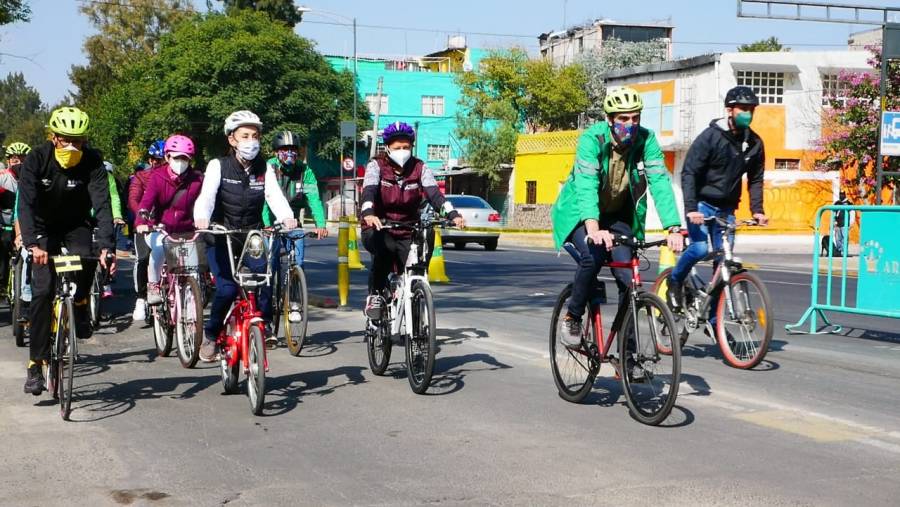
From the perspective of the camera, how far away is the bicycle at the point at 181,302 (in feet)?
30.4

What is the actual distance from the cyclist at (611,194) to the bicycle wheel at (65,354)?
309 cm

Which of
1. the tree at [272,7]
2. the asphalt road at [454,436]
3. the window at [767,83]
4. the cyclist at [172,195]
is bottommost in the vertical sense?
the asphalt road at [454,436]

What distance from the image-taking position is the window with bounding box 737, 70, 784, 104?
1882 inches

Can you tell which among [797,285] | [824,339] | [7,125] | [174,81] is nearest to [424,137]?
[174,81]

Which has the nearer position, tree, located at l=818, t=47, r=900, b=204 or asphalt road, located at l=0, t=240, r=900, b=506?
asphalt road, located at l=0, t=240, r=900, b=506

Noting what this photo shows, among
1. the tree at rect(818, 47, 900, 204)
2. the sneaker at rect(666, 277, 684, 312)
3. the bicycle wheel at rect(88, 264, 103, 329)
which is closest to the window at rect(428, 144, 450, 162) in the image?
the tree at rect(818, 47, 900, 204)

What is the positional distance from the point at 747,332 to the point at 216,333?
4.05m

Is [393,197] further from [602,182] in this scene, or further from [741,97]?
[741,97]

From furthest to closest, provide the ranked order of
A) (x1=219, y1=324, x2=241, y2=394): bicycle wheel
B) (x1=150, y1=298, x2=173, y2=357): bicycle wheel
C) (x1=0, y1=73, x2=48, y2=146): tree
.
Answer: (x1=0, y1=73, x2=48, y2=146): tree < (x1=150, y1=298, x2=173, y2=357): bicycle wheel < (x1=219, y1=324, x2=241, y2=394): bicycle wheel

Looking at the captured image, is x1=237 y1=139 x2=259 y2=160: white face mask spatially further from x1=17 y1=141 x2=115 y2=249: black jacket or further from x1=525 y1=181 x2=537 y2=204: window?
x1=525 y1=181 x2=537 y2=204: window

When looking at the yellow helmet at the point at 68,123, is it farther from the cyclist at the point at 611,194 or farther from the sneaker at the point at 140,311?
the sneaker at the point at 140,311

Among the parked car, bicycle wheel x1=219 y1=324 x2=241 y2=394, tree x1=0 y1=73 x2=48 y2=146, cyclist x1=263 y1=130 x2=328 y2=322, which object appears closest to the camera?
bicycle wheel x1=219 y1=324 x2=241 y2=394

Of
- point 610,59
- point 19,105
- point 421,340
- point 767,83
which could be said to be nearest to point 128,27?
point 610,59

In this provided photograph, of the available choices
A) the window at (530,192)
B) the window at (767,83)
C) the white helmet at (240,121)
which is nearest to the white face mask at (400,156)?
the white helmet at (240,121)
